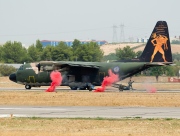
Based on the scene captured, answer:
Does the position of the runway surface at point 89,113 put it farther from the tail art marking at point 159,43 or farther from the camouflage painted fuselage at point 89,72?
the tail art marking at point 159,43

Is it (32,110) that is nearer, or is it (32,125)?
(32,125)

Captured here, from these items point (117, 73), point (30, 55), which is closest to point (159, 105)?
point (117, 73)

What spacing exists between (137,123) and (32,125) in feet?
17.9

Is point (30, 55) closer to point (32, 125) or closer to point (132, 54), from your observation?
point (132, 54)

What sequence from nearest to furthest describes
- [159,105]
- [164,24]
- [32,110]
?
[32,110]
[159,105]
[164,24]

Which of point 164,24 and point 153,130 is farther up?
point 164,24

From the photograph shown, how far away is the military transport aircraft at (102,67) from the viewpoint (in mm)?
71688

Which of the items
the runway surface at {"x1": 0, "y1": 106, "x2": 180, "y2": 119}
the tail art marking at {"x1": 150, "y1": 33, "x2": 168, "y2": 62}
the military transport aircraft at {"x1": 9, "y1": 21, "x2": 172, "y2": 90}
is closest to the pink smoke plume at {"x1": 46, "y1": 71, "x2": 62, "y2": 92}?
the military transport aircraft at {"x1": 9, "y1": 21, "x2": 172, "y2": 90}

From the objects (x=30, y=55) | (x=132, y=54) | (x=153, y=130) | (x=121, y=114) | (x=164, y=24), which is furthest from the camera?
(x=30, y=55)

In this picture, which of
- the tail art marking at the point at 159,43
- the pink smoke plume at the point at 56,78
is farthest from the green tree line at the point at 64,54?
the pink smoke plume at the point at 56,78

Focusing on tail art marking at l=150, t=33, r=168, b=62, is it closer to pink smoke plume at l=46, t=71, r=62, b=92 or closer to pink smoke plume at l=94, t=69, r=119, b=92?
pink smoke plume at l=94, t=69, r=119, b=92

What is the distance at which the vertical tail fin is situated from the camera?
7138 cm

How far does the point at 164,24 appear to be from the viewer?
72.1 m

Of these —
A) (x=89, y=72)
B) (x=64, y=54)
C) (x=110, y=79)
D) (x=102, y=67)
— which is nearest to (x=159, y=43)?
(x=110, y=79)
